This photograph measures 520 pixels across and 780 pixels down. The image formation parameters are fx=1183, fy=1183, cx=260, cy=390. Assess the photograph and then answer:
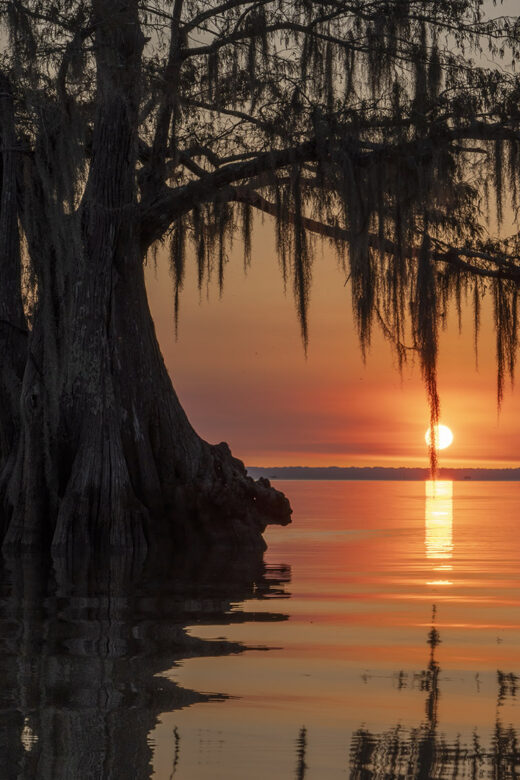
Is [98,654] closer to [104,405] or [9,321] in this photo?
[104,405]

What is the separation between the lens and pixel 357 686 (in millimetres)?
5301

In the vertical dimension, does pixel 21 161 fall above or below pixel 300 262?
above

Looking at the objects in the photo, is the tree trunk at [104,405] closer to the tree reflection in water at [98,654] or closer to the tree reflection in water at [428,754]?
the tree reflection in water at [98,654]

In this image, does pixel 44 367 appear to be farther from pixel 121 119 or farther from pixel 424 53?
pixel 424 53

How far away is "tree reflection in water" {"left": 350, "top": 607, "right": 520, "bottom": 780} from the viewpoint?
3.86 meters

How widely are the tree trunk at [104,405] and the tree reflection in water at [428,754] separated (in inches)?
340

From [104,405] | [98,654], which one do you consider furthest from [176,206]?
[98,654]

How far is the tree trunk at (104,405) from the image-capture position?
512 inches

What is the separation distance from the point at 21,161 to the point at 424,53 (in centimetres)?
498

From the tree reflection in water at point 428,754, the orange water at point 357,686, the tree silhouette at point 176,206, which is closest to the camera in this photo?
the tree reflection in water at point 428,754

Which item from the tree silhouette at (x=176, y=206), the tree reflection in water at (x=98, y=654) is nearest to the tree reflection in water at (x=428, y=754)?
the tree reflection in water at (x=98, y=654)

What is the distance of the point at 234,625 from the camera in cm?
727

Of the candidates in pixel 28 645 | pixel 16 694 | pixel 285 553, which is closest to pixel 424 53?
pixel 285 553

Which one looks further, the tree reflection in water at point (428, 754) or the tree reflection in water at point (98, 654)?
the tree reflection in water at point (98, 654)
